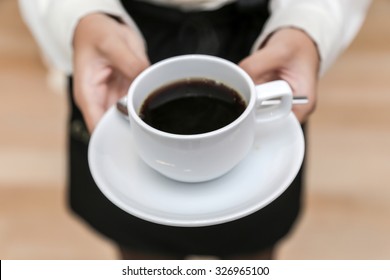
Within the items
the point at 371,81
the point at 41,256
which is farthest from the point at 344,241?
the point at 41,256

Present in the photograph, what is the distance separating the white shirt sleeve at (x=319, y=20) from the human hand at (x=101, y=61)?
18cm

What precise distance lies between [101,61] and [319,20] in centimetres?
29

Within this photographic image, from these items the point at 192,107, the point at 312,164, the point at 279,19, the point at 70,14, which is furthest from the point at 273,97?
the point at 312,164

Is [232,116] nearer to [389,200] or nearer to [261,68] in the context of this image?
[261,68]

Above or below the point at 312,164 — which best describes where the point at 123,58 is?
above

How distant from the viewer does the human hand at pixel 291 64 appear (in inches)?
29.1

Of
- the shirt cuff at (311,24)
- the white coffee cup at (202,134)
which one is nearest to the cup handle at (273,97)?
the white coffee cup at (202,134)

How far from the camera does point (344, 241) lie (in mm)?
1260

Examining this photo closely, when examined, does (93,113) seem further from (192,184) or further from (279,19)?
(279,19)

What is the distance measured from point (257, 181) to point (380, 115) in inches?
35.7

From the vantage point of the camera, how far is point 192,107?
678 millimetres

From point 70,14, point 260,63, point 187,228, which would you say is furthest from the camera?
point 187,228

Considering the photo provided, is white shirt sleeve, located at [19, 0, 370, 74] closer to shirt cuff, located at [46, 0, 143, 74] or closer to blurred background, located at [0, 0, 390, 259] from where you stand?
shirt cuff, located at [46, 0, 143, 74]

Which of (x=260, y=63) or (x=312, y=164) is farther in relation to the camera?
(x=312, y=164)
